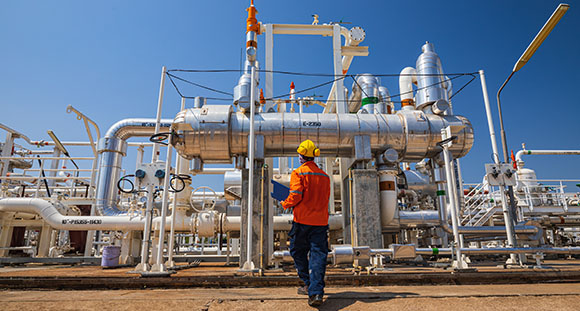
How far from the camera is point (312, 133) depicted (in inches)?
298

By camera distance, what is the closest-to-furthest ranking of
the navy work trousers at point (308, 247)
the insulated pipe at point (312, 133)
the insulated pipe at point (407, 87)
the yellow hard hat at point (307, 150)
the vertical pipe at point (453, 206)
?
1. the navy work trousers at point (308, 247)
2. the yellow hard hat at point (307, 150)
3. the vertical pipe at point (453, 206)
4. the insulated pipe at point (312, 133)
5. the insulated pipe at point (407, 87)

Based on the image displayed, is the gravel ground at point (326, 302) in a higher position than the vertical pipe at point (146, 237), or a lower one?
lower

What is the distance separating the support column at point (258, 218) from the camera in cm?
673

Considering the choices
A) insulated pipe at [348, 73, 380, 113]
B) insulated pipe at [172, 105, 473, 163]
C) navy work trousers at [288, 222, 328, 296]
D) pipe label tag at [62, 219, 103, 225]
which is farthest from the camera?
insulated pipe at [348, 73, 380, 113]

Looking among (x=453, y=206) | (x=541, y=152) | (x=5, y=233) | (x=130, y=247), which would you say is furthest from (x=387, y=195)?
(x=541, y=152)

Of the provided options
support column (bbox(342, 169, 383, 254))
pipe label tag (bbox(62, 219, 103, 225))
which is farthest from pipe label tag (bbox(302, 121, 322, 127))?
pipe label tag (bbox(62, 219, 103, 225))

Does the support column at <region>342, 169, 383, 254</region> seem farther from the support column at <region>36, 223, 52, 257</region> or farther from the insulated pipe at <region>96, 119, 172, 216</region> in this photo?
the support column at <region>36, 223, 52, 257</region>

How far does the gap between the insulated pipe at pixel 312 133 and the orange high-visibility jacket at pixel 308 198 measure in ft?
13.0

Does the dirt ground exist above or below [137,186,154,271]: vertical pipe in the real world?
below

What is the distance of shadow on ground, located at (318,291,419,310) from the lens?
9.37 feet

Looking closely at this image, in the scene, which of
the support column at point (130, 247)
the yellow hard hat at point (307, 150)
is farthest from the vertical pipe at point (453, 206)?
the support column at point (130, 247)

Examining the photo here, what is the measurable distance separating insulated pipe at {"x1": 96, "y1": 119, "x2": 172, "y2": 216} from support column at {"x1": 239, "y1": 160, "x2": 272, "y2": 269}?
12.5 feet

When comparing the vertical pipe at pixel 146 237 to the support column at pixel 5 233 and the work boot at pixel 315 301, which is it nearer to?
the work boot at pixel 315 301

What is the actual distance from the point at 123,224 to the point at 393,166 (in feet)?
22.1
